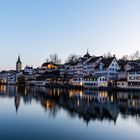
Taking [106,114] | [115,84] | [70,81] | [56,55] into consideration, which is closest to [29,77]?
[56,55]

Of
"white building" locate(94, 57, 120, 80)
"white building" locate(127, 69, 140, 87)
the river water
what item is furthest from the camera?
"white building" locate(94, 57, 120, 80)

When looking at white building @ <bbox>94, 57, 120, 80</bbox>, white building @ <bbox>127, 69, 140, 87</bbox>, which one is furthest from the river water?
white building @ <bbox>94, 57, 120, 80</bbox>

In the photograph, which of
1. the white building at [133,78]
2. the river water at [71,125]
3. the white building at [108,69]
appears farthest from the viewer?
the white building at [108,69]

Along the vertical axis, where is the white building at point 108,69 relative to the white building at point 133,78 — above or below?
above

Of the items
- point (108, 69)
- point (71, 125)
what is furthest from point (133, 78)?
point (71, 125)

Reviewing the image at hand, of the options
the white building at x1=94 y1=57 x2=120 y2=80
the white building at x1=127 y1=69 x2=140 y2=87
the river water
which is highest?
the white building at x1=94 y1=57 x2=120 y2=80

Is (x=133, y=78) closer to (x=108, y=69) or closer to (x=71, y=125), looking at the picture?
(x=108, y=69)

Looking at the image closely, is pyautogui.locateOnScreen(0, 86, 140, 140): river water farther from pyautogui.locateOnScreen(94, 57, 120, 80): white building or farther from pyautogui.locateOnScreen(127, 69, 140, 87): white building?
pyautogui.locateOnScreen(94, 57, 120, 80): white building

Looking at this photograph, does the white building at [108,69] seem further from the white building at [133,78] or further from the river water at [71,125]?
the river water at [71,125]

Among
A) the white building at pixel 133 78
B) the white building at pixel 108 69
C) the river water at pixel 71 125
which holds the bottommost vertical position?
the river water at pixel 71 125

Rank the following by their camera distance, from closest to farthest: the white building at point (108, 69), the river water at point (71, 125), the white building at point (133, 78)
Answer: the river water at point (71, 125) < the white building at point (133, 78) < the white building at point (108, 69)

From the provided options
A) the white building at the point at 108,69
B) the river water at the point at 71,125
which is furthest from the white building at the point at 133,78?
the river water at the point at 71,125

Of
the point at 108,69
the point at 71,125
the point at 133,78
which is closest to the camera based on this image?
the point at 71,125

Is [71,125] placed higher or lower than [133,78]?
lower
